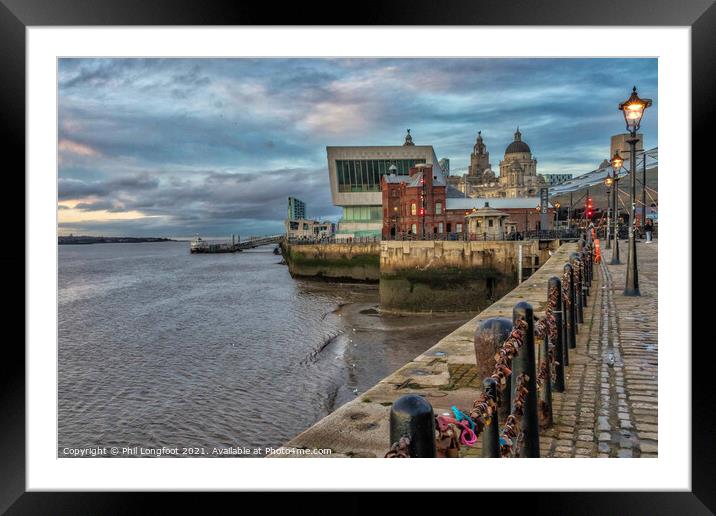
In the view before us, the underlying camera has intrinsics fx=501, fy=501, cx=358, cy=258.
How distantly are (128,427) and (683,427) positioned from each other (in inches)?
428

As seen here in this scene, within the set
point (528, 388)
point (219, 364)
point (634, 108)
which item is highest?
point (634, 108)

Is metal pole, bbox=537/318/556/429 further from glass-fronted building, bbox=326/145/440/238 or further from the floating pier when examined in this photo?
the floating pier

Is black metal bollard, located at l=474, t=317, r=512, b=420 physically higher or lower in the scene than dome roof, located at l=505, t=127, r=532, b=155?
lower

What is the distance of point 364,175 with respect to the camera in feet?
202

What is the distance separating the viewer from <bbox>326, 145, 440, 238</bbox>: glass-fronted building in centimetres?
6050

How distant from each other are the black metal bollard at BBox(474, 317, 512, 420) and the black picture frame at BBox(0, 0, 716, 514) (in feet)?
2.76

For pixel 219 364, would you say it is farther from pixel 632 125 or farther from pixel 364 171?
pixel 364 171

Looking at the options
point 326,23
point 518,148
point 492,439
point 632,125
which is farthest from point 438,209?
point 518,148

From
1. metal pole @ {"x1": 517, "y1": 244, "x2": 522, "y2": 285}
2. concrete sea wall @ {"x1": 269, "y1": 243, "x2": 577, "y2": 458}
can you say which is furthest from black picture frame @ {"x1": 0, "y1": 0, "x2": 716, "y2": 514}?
metal pole @ {"x1": 517, "y1": 244, "x2": 522, "y2": 285}

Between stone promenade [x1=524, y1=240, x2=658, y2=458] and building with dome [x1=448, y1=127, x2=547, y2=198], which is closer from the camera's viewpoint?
stone promenade [x1=524, y1=240, x2=658, y2=458]

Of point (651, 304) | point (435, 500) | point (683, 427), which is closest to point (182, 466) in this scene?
point (435, 500)

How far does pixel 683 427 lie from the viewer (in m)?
4.39

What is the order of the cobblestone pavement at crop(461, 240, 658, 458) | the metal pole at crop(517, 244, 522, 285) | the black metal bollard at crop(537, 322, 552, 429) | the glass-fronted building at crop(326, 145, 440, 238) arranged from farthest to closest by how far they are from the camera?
the glass-fronted building at crop(326, 145, 440, 238)
the metal pole at crop(517, 244, 522, 285)
the black metal bollard at crop(537, 322, 552, 429)
the cobblestone pavement at crop(461, 240, 658, 458)

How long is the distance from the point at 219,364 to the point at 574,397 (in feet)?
44.2
